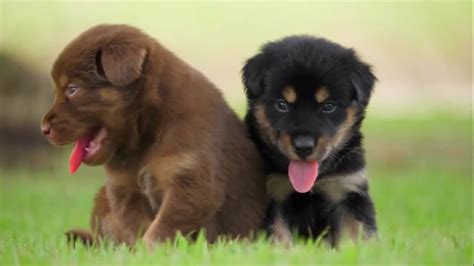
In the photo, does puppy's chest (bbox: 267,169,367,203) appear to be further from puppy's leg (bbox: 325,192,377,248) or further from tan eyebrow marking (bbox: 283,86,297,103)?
tan eyebrow marking (bbox: 283,86,297,103)

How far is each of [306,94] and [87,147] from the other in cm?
140

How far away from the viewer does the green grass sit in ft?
15.9

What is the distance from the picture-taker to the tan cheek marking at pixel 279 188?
6.07 m

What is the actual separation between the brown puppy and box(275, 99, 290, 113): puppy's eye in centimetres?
33

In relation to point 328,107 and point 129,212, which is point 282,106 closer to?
point 328,107

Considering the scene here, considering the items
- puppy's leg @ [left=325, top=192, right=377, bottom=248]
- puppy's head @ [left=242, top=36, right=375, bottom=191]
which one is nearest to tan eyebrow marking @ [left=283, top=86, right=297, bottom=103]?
puppy's head @ [left=242, top=36, right=375, bottom=191]

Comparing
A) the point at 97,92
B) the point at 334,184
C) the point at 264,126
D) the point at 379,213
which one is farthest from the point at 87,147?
the point at 379,213

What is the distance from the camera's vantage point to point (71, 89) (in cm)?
564

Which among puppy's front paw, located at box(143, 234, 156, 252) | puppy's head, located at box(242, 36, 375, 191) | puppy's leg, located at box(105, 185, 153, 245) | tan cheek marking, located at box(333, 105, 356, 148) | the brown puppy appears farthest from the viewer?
tan cheek marking, located at box(333, 105, 356, 148)

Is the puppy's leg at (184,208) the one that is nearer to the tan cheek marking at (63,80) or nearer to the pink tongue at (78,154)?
the pink tongue at (78,154)

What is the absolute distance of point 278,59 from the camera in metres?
6.09

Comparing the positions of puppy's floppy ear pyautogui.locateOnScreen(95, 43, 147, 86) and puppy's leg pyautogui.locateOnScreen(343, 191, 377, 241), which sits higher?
puppy's floppy ear pyautogui.locateOnScreen(95, 43, 147, 86)

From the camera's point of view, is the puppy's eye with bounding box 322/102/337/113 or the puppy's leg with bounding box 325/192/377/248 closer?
the puppy's eye with bounding box 322/102/337/113

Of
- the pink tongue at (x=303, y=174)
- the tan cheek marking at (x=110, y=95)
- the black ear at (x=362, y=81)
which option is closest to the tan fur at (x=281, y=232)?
the pink tongue at (x=303, y=174)
